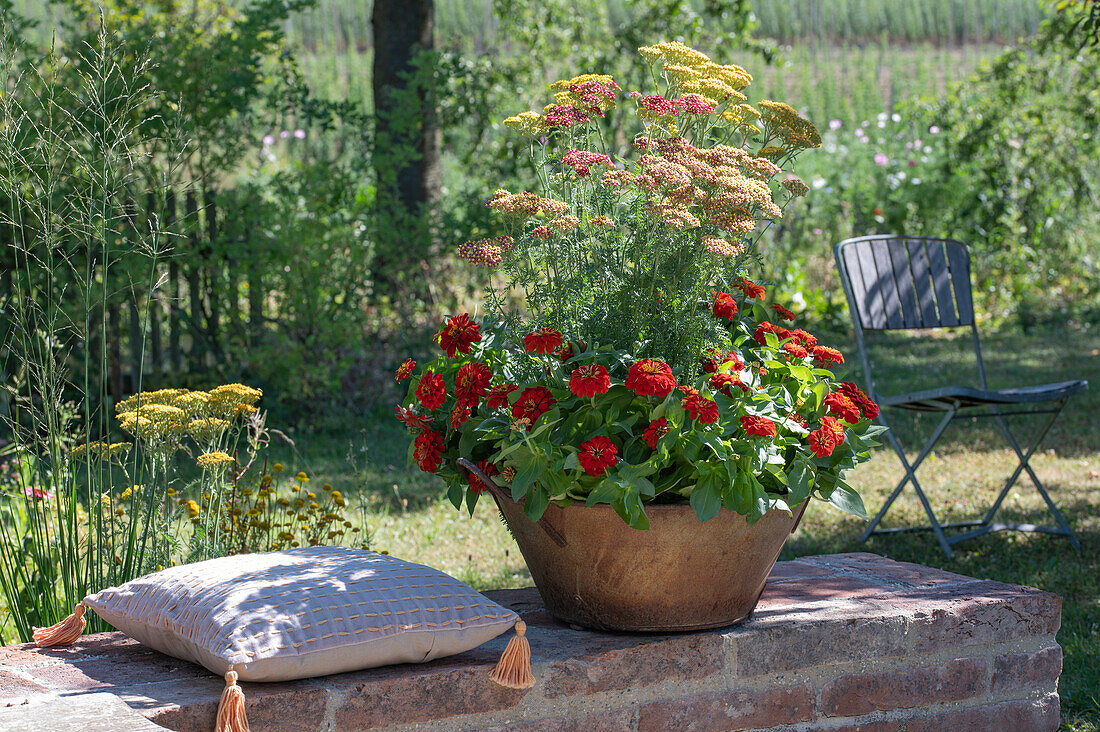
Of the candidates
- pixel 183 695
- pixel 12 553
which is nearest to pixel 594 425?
pixel 183 695

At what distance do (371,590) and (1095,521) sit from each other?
3.27 meters

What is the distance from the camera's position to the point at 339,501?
2.89m

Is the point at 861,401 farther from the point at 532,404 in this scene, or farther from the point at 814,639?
the point at 532,404

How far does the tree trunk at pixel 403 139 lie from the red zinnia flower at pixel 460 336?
3.87m

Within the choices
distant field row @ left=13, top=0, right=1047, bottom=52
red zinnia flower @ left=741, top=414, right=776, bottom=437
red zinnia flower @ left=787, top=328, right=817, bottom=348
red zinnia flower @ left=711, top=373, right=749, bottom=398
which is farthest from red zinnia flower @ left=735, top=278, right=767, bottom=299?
distant field row @ left=13, top=0, right=1047, bottom=52

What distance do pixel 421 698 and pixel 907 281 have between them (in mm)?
2928

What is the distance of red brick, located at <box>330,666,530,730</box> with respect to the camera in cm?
163

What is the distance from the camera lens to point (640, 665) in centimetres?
183

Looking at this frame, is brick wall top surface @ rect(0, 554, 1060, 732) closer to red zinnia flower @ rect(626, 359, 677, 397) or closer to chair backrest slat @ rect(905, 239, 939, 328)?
red zinnia flower @ rect(626, 359, 677, 397)

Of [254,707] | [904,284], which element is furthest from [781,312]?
[904,284]

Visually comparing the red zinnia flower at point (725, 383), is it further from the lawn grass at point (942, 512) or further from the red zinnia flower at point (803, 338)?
the lawn grass at point (942, 512)

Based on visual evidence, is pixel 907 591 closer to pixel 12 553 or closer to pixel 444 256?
pixel 12 553

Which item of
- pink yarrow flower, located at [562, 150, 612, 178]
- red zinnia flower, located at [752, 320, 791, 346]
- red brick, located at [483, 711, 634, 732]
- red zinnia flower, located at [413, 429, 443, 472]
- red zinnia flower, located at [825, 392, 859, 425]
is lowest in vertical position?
red brick, located at [483, 711, 634, 732]

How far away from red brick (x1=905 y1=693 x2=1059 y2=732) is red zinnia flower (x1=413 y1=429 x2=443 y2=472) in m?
1.09
